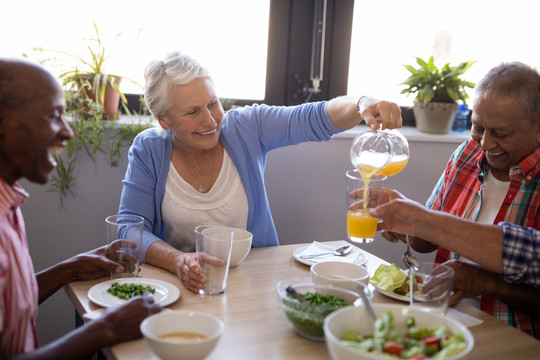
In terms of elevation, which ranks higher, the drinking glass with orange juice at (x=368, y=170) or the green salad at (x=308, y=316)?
the drinking glass with orange juice at (x=368, y=170)

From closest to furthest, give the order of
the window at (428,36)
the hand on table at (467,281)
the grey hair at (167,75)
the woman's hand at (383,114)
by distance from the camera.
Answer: the hand on table at (467,281)
the woman's hand at (383,114)
the grey hair at (167,75)
the window at (428,36)

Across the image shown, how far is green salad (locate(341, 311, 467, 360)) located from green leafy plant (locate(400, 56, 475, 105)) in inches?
79.9

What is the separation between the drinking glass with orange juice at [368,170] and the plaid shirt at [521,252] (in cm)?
37

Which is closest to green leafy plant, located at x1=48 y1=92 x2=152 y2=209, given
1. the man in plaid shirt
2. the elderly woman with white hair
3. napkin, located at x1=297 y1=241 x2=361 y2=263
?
the elderly woman with white hair

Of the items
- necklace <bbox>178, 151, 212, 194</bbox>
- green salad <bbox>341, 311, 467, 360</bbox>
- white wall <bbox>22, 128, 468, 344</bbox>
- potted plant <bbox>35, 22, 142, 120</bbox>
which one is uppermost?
potted plant <bbox>35, 22, 142, 120</bbox>

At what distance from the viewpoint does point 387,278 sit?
1.67 meters

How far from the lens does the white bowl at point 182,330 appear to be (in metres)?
1.18

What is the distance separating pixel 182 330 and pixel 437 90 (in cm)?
227

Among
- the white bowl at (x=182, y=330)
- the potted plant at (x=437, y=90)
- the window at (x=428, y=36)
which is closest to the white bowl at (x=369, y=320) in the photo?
the white bowl at (x=182, y=330)

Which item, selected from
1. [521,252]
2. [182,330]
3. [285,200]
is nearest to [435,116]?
[285,200]

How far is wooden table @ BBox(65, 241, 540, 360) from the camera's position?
4.28 feet

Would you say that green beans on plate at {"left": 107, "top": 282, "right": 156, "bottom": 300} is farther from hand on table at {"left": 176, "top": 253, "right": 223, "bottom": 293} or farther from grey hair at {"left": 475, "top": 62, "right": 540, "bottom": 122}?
grey hair at {"left": 475, "top": 62, "right": 540, "bottom": 122}

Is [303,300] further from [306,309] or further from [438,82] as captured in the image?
[438,82]

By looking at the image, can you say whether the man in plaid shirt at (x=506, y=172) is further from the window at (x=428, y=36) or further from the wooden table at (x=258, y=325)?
the window at (x=428, y=36)
